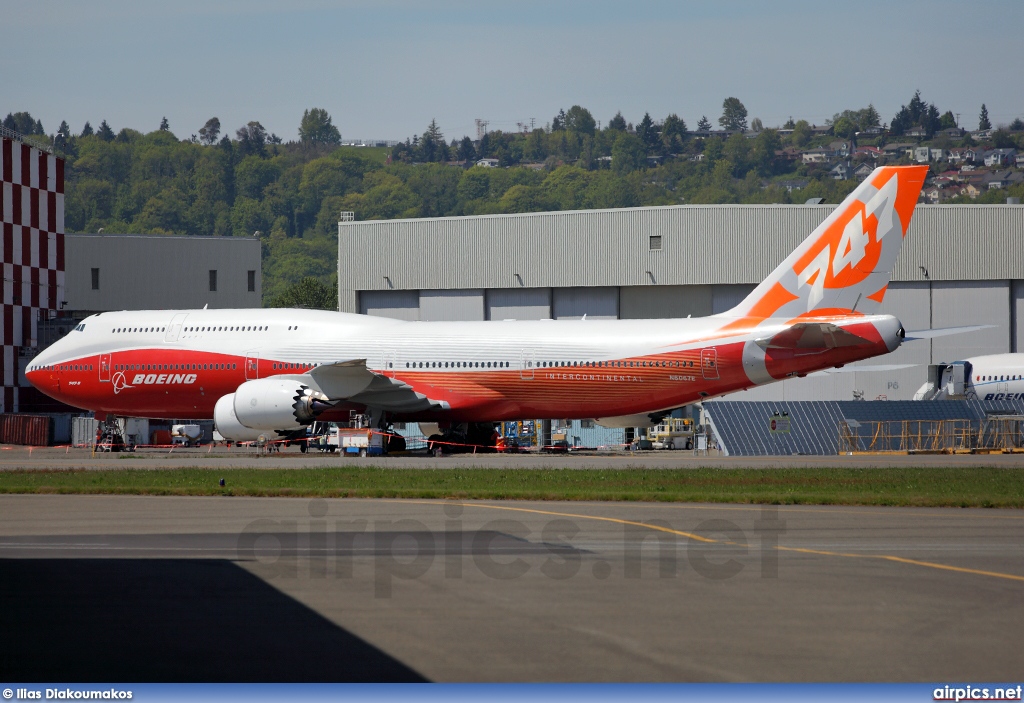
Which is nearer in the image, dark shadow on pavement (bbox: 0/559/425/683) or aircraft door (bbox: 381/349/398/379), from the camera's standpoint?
dark shadow on pavement (bbox: 0/559/425/683)

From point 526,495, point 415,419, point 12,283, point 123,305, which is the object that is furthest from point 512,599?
point 123,305

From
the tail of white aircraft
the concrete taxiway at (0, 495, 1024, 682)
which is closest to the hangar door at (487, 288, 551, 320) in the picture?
the tail of white aircraft

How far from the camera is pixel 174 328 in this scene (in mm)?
42719

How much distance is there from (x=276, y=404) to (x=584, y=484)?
1568 centimetres

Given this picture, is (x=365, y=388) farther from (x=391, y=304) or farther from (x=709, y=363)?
(x=391, y=304)

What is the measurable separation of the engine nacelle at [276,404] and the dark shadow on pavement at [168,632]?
25.0 m

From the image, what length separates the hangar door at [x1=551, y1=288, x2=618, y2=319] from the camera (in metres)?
62.7

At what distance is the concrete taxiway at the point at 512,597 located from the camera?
8.46m

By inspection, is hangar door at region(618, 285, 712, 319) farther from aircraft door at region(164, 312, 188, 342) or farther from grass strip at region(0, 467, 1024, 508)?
grass strip at region(0, 467, 1024, 508)

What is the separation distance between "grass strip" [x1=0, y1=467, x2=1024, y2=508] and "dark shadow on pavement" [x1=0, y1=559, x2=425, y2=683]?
10.6 metres

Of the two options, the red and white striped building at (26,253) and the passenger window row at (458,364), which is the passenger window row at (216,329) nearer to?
the passenger window row at (458,364)

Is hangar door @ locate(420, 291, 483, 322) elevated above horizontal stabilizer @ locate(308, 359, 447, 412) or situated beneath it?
elevated above

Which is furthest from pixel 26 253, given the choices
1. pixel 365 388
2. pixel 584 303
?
pixel 584 303

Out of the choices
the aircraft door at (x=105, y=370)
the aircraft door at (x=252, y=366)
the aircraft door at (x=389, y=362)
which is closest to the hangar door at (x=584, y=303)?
the aircraft door at (x=389, y=362)
